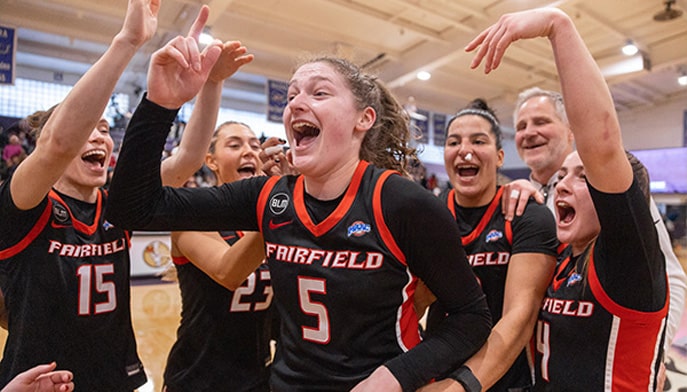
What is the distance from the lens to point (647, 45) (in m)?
10.0

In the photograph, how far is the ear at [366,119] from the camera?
1550 millimetres

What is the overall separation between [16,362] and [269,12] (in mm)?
7726

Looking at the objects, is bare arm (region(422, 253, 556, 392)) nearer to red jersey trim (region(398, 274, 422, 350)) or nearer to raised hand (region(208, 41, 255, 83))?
red jersey trim (region(398, 274, 422, 350))

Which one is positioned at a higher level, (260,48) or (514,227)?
(260,48)

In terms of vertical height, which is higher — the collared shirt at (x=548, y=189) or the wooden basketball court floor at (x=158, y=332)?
the collared shirt at (x=548, y=189)

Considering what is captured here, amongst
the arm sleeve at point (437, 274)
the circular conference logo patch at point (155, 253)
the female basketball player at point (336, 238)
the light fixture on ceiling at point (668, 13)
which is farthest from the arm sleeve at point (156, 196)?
the light fixture on ceiling at point (668, 13)

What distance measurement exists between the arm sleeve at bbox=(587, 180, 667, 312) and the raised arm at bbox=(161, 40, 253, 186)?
4.05 feet

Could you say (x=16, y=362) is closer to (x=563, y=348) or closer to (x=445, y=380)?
(x=445, y=380)

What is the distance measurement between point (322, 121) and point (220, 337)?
1128 millimetres

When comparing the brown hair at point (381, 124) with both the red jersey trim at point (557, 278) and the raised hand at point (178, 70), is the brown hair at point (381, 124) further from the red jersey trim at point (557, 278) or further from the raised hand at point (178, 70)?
the red jersey trim at point (557, 278)

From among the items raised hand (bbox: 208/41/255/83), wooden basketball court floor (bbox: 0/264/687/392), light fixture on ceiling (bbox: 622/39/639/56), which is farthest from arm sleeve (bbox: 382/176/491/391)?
light fixture on ceiling (bbox: 622/39/639/56)

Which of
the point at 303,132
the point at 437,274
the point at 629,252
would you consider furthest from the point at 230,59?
the point at 629,252

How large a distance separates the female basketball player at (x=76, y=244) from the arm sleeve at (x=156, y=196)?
153 millimetres

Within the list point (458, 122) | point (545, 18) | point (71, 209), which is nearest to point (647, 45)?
point (458, 122)
